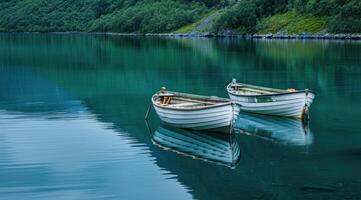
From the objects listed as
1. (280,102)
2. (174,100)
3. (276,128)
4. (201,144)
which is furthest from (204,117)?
(280,102)

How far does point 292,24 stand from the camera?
571ft

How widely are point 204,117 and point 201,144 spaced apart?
7.56ft

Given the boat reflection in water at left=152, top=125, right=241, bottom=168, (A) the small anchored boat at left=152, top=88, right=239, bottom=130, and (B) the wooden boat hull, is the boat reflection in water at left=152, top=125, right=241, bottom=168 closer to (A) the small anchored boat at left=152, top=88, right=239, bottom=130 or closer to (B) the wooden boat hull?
(B) the wooden boat hull

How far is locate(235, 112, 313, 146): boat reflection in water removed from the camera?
3356 centimetres

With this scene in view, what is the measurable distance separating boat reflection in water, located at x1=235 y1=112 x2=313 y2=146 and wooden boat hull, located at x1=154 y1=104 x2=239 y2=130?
2.31 metres

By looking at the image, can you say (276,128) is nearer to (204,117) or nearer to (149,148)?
(204,117)

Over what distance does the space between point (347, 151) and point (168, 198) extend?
11.2 metres

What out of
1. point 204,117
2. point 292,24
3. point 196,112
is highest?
point 292,24

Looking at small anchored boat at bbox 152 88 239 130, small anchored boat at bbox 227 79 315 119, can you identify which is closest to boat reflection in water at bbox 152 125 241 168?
small anchored boat at bbox 152 88 239 130

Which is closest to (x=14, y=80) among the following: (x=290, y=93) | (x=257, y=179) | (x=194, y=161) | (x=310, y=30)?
(x=290, y=93)

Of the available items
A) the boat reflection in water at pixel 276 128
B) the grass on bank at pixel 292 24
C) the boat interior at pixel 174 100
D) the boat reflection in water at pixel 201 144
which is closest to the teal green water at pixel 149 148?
the boat reflection in water at pixel 276 128

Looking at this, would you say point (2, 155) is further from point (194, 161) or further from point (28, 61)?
point (28, 61)

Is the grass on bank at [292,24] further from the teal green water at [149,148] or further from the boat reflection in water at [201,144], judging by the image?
the boat reflection in water at [201,144]

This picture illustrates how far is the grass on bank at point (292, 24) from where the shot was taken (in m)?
168
